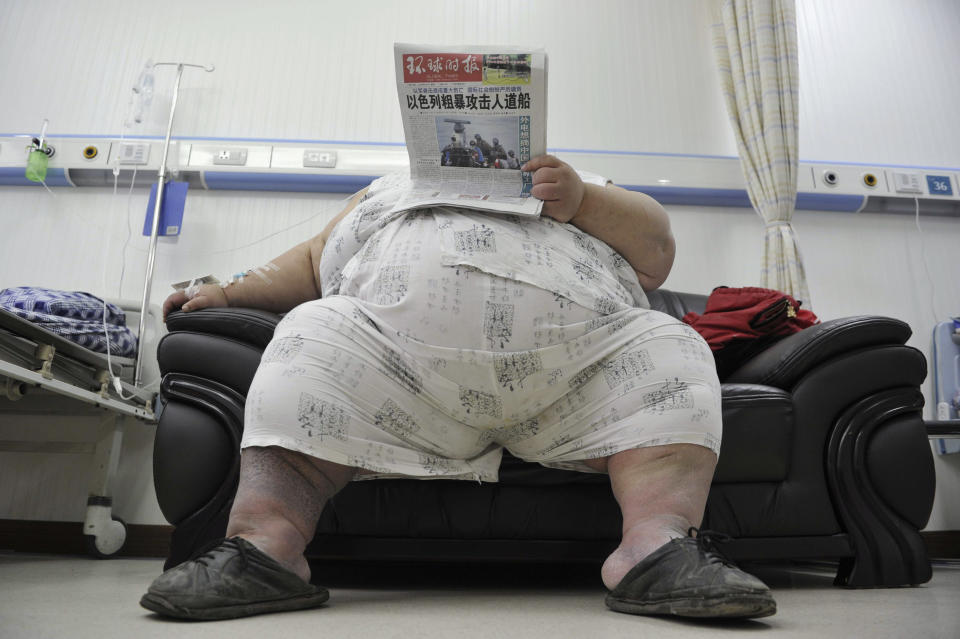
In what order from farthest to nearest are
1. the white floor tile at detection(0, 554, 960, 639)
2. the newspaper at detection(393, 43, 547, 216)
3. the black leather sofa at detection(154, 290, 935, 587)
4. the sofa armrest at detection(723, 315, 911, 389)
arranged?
1. the sofa armrest at detection(723, 315, 911, 389)
2. the black leather sofa at detection(154, 290, 935, 587)
3. the newspaper at detection(393, 43, 547, 216)
4. the white floor tile at detection(0, 554, 960, 639)

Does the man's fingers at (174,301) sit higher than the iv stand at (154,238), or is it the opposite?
the iv stand at (154,238)

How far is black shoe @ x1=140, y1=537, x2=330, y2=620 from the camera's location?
76cm

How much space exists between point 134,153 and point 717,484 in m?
2.45

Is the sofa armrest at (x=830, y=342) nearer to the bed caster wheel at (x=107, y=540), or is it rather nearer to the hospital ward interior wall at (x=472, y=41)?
the hospital ward interior wall at (x=472, y=41)

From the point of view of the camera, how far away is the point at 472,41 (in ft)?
9.18

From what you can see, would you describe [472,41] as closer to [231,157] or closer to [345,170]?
[345,170]

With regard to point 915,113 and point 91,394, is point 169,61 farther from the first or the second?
point 915,113

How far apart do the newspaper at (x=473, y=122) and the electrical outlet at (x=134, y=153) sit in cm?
182

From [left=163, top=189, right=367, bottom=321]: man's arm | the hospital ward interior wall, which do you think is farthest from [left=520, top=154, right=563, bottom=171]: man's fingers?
the hospital ward interior wall

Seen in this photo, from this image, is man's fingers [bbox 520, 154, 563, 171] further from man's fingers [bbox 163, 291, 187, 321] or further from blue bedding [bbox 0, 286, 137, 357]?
blue bedding [bbox 0, 286, 137, 357]

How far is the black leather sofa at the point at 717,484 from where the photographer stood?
1.27m

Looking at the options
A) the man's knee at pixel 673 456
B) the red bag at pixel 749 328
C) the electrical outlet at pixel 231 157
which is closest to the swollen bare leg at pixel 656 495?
the man's knee at pixel 673 456

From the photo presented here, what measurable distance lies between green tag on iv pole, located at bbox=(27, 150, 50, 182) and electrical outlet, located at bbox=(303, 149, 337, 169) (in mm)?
1007

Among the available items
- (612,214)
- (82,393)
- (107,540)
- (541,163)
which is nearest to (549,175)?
(541,163)
